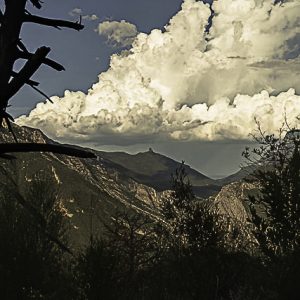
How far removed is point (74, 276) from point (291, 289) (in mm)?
11040

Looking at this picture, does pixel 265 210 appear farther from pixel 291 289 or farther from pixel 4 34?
pixel 4 34

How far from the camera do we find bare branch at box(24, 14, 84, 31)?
3953 millimetres

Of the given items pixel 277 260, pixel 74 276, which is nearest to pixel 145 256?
pixel 74 276

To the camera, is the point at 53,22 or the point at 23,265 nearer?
the point at 53,22

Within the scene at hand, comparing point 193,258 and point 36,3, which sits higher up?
point 36,3

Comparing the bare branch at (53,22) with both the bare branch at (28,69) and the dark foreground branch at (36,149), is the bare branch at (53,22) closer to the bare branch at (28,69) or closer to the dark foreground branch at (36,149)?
the bare branch at (28,69)

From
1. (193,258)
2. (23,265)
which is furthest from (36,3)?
(23,265)

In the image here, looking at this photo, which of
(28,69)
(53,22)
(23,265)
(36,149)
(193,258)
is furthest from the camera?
(23,265)

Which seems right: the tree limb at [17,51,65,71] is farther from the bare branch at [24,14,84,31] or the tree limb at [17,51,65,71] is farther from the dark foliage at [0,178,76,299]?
the dark foliage at [0,178,76,299]

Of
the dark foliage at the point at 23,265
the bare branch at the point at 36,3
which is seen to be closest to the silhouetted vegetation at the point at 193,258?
the dark foliage at the point at 23,265

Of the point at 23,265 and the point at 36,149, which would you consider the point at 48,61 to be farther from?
the point at 23,265

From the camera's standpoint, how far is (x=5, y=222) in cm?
3519

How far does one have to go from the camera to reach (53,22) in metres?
4.03

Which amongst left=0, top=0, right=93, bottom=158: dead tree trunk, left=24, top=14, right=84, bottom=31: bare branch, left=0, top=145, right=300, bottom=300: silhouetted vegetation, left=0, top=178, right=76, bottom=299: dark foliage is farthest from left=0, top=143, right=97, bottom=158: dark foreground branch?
left=0, top=178, right=76, bottom=299: dark foliage
